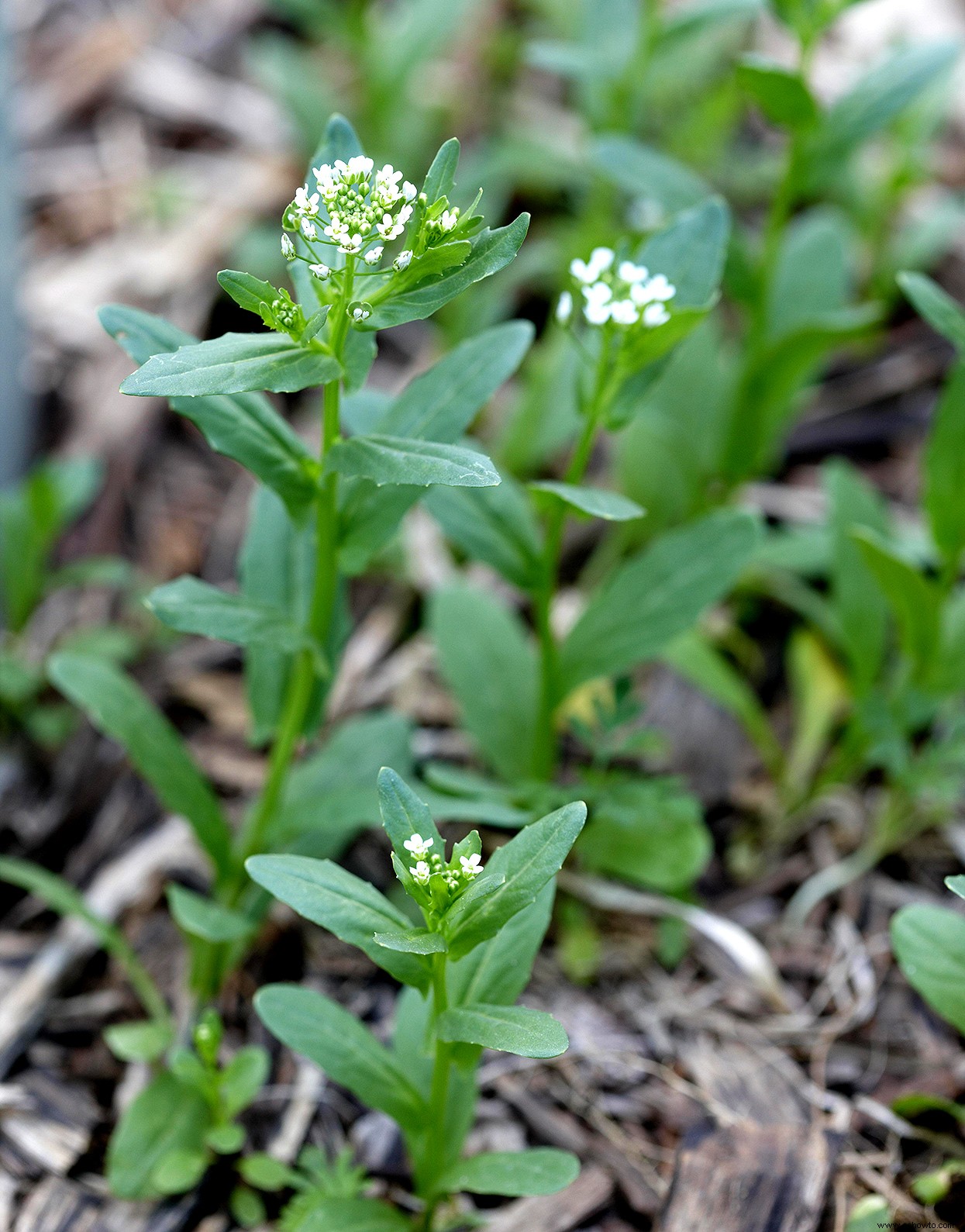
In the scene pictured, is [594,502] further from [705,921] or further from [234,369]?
[705,921]

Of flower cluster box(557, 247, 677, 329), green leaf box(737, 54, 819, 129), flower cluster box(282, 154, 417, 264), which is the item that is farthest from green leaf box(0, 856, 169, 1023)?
green leaf box(737, 54, 819, 129)

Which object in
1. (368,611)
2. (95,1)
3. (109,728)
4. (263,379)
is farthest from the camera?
(95,1)

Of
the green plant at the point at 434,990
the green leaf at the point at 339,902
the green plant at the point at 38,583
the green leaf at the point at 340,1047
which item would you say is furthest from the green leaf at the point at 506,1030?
the green plant at the point at 38,583

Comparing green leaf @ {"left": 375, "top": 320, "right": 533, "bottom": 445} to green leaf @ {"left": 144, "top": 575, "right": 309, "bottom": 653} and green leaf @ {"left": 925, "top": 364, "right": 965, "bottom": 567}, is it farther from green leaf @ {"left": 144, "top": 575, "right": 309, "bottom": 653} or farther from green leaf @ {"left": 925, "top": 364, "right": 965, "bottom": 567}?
green leaf @ {"left": 925, "top": 364, "right": 965, "bottom": 567}

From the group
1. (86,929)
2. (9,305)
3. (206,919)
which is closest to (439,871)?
(206,919)

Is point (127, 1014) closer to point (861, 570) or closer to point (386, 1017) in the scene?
point (386, 1017)

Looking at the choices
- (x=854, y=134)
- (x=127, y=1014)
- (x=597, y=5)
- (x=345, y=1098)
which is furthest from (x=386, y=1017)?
(x=597, y=5)

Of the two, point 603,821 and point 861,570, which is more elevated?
point 861,570
